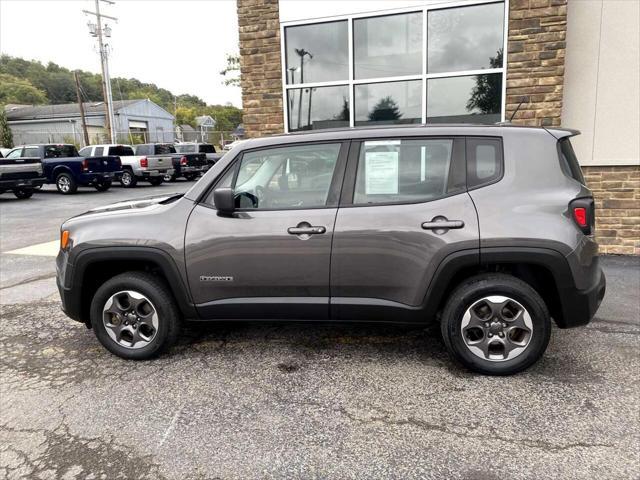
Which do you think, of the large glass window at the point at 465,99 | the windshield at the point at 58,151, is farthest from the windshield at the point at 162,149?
the large glass window at the point at 465,99

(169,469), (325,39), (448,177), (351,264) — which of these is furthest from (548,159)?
(325,39)

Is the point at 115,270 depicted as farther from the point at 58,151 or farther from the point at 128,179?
the point at 128,179

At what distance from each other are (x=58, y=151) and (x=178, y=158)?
4.81m

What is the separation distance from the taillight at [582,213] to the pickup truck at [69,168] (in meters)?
17.8

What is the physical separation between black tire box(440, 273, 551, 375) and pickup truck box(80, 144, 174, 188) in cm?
1891

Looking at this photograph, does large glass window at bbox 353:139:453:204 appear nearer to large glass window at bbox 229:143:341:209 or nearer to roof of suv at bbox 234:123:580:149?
roof of suv at bbox 234:123:580:149

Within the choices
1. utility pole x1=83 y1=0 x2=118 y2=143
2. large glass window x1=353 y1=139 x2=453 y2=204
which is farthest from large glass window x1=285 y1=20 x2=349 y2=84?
utility pole x1=83 y1=0 x2=118 y2=143

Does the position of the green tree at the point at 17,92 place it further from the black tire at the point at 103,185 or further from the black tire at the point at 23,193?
the black tire at the point at 23,193

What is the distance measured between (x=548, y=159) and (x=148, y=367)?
3182mm

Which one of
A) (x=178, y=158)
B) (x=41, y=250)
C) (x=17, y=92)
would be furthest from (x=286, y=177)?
(x=17, y=92)

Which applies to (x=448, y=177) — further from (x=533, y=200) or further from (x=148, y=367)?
(x=148, y=367)

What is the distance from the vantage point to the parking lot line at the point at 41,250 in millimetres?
7706

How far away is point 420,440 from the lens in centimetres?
261

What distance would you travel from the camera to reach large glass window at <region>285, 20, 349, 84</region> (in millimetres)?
7203
